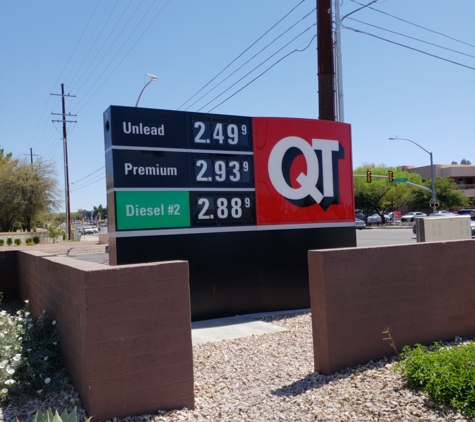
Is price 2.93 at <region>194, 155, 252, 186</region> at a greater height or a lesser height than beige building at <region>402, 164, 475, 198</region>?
lesser

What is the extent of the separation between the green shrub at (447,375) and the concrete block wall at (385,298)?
2.24 feet

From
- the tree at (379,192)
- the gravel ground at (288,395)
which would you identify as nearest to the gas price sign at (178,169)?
the gravel ground at (288,395)

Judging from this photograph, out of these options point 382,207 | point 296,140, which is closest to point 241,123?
point 296,140

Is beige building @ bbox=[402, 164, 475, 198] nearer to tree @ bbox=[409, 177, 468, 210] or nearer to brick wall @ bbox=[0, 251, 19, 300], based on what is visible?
tree @ bbox=[409, 177, 468, 210]

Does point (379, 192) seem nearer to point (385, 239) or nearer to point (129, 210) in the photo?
point (385, 239)

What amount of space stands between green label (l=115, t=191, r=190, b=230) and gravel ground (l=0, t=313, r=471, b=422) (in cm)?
286

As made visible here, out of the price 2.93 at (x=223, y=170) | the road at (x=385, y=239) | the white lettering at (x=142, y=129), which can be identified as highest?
the white lettering at (x=142, y=129)

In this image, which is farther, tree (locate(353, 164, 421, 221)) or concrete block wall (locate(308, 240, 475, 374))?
tree (locate(353, 164, 421, 221))

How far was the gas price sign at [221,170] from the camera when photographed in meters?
8.42

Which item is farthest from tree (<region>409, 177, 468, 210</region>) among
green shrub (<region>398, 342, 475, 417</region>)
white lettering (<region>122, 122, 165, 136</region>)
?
green shrub (<region>398, 342, 475, 417</region>)

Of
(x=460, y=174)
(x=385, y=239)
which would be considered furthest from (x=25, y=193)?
(x=460, y=174)

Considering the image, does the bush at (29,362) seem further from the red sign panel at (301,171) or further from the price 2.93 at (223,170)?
the red sign panel at (301,171)

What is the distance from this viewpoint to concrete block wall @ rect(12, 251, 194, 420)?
429cm

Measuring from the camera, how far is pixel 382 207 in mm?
63812
